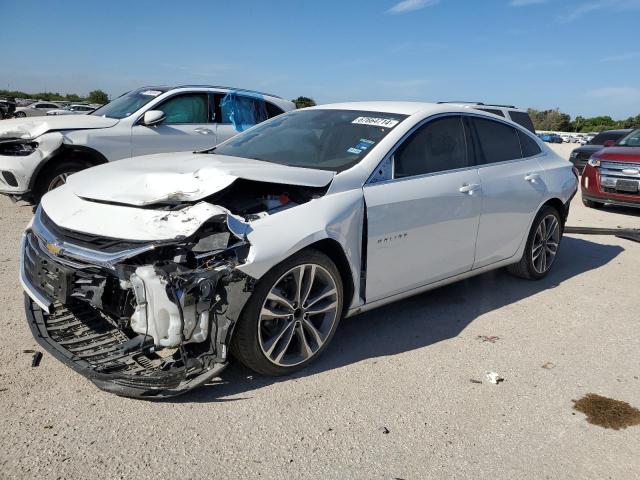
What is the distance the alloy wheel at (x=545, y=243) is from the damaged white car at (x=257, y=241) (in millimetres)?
918

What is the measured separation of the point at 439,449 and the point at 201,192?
1853 millimetres

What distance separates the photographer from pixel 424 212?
154 inches

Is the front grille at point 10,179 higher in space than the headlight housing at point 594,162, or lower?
lower

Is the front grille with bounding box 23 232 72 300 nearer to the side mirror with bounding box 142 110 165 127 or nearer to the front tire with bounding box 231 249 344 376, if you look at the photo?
the front tire with bounding box 231 249 344 376

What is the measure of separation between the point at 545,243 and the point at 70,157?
18.7ft

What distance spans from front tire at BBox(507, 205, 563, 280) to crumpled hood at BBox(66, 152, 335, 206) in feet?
8.66

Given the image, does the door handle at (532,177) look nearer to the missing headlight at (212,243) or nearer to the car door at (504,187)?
the car door at (504,187)

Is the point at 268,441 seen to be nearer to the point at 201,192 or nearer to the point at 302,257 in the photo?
the point at 302,257

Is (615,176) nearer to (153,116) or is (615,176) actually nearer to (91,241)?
(153,116)

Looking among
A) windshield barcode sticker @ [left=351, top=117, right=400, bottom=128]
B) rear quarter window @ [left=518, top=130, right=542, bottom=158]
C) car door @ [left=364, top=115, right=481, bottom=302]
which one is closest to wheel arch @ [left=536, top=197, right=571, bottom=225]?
rear quarter window @ [left=518, top=130, right=542, bottom=158]

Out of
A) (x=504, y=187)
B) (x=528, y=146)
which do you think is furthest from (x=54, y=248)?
(x=528, y=146)

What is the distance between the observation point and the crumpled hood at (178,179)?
3182 mm

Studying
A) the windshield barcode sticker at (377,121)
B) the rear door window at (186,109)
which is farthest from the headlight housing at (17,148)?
the windshield barcode sticker at (377,121)

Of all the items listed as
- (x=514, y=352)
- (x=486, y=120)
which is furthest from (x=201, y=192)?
(x=486, y=120)
